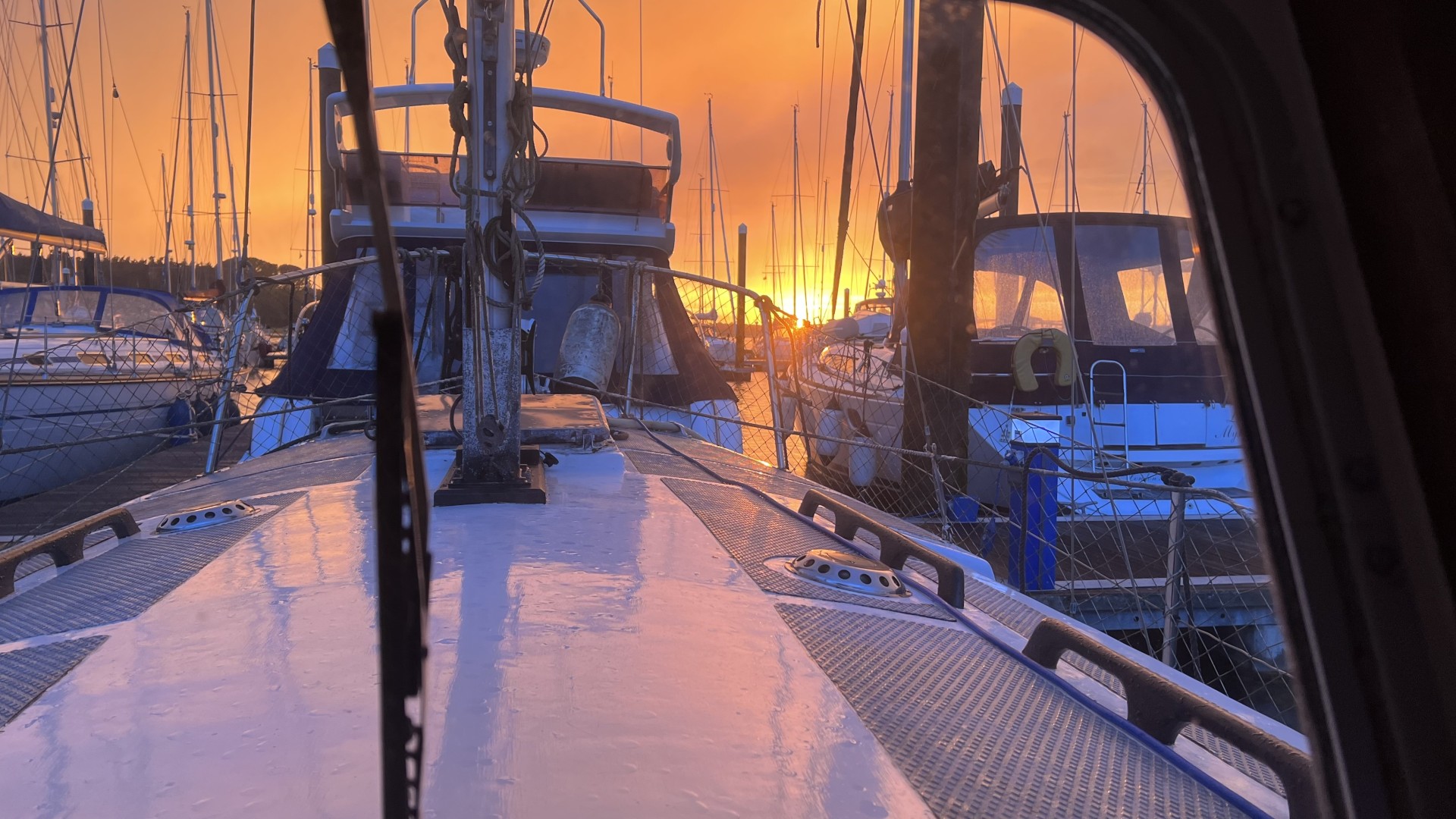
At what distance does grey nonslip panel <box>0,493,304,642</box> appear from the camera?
1.94 meters

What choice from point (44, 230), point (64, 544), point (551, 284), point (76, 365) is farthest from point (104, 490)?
point (64, 544)

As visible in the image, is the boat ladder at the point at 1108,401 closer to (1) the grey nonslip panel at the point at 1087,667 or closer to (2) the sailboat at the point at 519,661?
(1) the grey nonslip panel at the point at 1087,667

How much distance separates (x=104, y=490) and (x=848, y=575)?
9.33 meters

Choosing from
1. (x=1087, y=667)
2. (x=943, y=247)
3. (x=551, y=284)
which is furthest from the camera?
(x=943, y=247)

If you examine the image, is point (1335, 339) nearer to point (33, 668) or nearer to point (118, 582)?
point (33, 668)

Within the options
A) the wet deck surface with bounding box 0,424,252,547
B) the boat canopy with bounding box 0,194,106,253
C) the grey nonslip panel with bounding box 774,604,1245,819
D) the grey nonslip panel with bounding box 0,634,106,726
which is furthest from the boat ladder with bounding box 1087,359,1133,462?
the boat canopy with bounding box 0,194,106,253

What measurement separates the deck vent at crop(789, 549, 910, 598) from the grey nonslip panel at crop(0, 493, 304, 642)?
5.07 ft

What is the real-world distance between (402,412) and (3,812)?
108 cm

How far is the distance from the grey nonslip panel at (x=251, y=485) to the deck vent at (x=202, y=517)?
252 millimetres

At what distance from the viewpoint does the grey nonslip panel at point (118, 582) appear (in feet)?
6.38

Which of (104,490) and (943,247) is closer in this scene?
(943,247)

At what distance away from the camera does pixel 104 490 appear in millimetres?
8938

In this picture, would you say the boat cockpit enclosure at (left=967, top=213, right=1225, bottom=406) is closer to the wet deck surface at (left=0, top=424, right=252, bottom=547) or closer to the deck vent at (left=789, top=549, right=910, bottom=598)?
the deck vent at (left=789, top=549, right=910, bottom=598)

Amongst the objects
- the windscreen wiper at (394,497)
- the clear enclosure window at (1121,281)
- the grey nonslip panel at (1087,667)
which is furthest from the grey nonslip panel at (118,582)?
the clear enclosure window at (1121,281)
